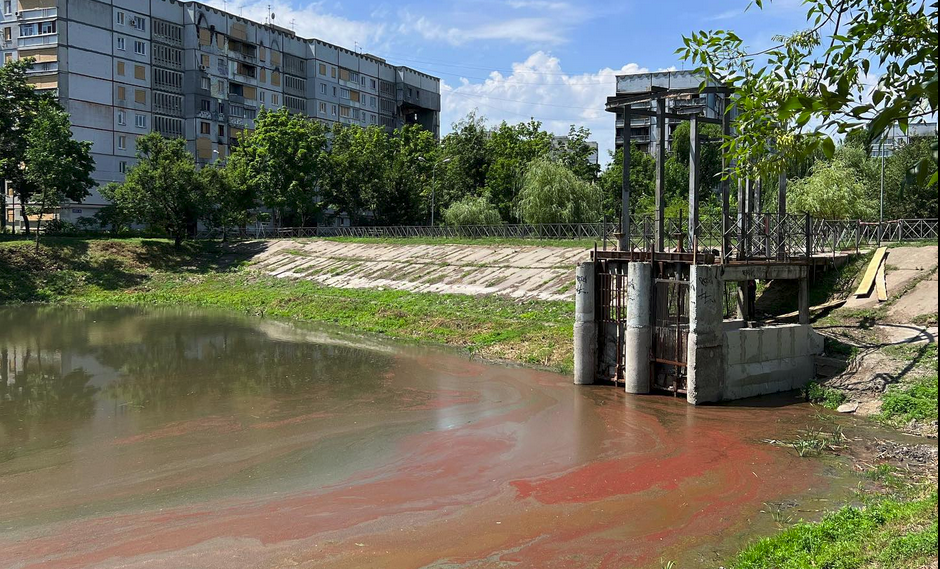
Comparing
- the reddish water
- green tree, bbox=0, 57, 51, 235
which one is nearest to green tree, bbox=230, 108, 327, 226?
green tree, bbox=0, 57, 51, 235

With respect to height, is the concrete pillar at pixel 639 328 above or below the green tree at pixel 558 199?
below

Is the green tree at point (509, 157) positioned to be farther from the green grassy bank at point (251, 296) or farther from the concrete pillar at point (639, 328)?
the concrete pillar at point (639, 328)

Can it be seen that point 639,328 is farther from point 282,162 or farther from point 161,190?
point 282,162

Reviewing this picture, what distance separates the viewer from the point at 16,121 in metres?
58.5

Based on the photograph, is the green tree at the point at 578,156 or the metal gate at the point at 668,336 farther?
the green tree at the point at 578,156

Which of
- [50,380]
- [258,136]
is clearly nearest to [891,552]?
[50,380]

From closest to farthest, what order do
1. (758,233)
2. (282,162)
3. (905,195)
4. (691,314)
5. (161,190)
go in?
(691,314) < (758,233) < (905,195) < (161,190) < (282,162)

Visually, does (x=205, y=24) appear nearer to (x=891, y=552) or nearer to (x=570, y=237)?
(x=570, y=237)

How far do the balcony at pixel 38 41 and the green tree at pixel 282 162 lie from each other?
55.7ft

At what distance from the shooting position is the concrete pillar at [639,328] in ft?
73.6

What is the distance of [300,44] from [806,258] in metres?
76.4

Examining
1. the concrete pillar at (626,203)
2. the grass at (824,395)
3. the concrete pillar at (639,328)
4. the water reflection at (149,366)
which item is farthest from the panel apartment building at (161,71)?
the grass at (824,395)

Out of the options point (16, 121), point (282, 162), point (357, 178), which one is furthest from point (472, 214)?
point (16, 121)

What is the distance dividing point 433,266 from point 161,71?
42637 millimetres
